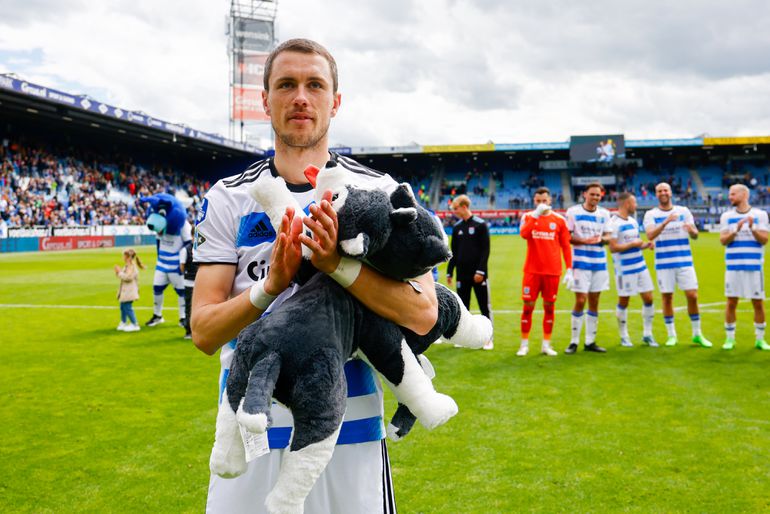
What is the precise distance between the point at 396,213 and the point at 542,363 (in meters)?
6.42

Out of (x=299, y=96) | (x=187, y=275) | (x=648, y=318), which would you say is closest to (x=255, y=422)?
(x=299, y=96)

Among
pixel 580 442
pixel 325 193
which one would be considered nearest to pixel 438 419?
pixel 325 193

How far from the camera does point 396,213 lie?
1673 mm

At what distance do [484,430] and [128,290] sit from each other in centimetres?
688

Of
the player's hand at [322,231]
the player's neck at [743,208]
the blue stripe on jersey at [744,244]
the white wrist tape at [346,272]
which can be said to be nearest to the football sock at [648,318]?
the blue stripe on jersey at [744,244]

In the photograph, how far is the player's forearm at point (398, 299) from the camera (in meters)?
1.72

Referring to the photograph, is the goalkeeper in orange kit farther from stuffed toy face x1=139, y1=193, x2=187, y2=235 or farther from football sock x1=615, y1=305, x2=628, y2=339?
stuffed toy face x1=139, y1=193, x2=187, y2=235

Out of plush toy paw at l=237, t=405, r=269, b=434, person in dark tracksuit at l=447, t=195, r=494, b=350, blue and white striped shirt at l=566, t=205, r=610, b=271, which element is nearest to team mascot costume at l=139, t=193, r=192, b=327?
person in dark tracksuit at l=447, t=195, r=494, b=350

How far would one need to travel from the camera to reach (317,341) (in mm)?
1617

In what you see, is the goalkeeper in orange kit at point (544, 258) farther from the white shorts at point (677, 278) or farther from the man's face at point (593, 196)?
the white shorts at point (677, 278)

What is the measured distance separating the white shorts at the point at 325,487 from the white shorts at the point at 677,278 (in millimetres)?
7847

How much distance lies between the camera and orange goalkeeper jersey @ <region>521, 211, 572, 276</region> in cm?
787

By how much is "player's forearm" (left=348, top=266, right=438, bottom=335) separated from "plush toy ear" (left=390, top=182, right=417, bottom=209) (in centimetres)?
21

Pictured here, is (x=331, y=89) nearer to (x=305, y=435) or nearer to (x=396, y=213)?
(x=396, y=213)
